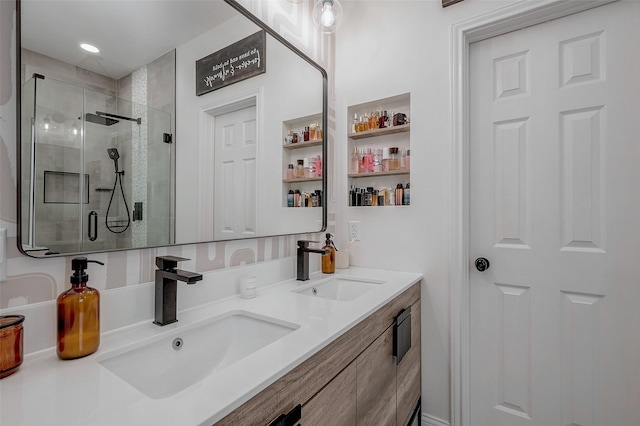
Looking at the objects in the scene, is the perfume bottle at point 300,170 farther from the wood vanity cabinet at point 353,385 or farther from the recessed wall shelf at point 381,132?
the wood vanity cabinet at point 353,385

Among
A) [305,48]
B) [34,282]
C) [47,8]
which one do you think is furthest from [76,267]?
[305,48]

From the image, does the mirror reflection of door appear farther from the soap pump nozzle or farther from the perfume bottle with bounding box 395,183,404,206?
the perfume bottle with bounding box 395,183,404,206

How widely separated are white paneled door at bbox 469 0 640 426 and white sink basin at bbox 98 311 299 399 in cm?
121

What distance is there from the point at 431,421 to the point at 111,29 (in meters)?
2.15

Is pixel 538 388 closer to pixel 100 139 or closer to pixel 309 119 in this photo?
pixel 309 119

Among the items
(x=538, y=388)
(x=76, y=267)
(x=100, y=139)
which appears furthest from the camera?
(x=538, y=388)

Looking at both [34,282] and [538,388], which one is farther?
[538,388]

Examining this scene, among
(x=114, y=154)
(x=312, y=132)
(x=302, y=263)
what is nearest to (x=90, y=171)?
(x=114, y=154)

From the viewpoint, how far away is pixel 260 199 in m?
1.46

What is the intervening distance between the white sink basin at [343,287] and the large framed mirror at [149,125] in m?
0.33

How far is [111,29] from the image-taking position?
0.94m

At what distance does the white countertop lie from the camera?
53cm

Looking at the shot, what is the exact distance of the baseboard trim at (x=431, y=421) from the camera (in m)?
1.64

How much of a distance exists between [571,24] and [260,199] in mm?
1647
